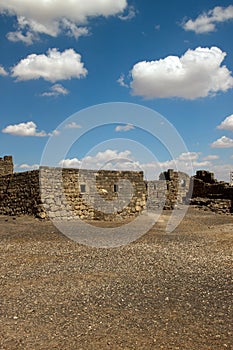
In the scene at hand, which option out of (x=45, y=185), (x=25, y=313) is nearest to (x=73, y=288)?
(x=25, y=313)

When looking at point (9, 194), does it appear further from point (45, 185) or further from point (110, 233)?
point (110, 233)

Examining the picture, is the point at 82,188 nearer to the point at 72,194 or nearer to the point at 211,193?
the point at 72,194

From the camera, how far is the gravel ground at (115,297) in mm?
4785

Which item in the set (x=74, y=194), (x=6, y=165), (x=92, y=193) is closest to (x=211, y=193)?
(x=92, y=193)

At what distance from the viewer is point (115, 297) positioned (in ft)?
20.9

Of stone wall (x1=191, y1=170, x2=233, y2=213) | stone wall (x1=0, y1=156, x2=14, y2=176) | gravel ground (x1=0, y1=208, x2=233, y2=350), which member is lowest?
gravel ground (x1=0, y1=208, x2=233, y2=350)

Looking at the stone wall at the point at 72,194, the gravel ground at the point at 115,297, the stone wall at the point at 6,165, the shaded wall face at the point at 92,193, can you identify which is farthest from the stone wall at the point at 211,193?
the gravel ground at the point at 115,297

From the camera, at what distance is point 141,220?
19516 millimetres

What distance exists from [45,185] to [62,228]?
3.14m

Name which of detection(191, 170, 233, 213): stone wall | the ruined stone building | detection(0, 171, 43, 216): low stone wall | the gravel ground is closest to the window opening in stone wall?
the ruined stone building

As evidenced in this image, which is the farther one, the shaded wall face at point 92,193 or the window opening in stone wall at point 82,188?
the window opening in stone wall at point 82,188

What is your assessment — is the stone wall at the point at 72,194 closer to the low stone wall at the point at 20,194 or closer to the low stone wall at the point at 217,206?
the low stone wall at the point at 20,194

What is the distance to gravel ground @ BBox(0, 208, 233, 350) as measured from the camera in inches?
188

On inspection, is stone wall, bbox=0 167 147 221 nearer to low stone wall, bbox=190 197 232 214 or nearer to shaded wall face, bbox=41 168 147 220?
shaded wall face, bbox=41 168 147 220
